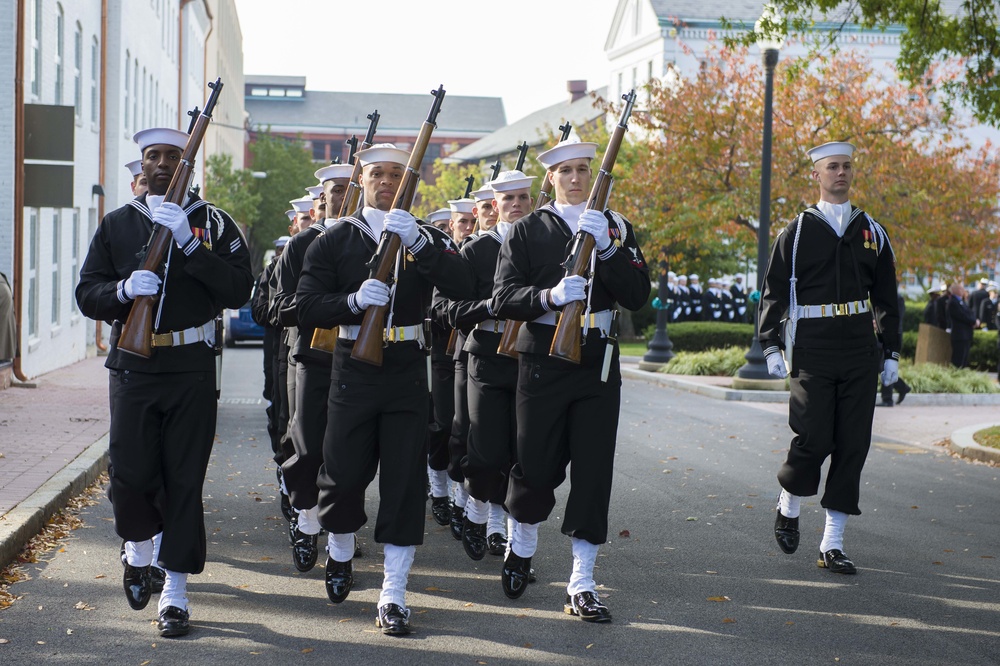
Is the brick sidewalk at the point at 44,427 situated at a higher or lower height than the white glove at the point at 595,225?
lower

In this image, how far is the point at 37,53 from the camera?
64.1ft

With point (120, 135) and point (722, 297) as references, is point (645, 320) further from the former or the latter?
point (120, 135)

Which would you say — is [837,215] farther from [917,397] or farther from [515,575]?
[917,397]

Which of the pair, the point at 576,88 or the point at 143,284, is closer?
the point at 143,284

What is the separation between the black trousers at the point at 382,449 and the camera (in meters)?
6.15

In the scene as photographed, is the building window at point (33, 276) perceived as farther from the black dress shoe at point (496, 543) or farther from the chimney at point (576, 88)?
the chimney at point (576, 88)

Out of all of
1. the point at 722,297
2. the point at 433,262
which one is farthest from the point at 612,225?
the point at 722,297

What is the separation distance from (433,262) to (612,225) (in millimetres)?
900

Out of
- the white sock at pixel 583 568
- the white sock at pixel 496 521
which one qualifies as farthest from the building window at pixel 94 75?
the white sock at pixel 583 568

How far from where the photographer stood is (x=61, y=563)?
7.47m

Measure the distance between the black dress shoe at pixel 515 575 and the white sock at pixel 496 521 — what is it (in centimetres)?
125

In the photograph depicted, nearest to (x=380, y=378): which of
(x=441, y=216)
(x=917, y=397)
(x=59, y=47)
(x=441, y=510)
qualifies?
(x=441, y=510)

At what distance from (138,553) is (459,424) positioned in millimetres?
2652

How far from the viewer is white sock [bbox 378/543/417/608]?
606cm
